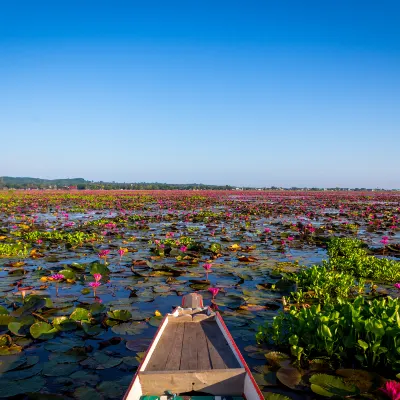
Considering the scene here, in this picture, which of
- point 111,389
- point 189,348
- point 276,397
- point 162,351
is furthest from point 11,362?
point 276,397

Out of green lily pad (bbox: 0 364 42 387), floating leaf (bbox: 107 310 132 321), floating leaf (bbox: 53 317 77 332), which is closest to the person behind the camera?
green lily pad (bbox: 0 364 42 387)

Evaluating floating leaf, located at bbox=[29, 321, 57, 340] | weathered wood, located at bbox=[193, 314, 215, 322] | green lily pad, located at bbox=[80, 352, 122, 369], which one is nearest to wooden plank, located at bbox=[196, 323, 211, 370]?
weathered wood, located at bbox=[193, 314, 215, 322]

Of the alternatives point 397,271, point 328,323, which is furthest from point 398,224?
point 328,323

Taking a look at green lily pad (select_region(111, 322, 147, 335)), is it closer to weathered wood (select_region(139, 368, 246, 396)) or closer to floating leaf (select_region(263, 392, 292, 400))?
weathered wood (select_region(139, 368, 246, 396))

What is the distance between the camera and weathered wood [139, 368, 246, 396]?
334 cm

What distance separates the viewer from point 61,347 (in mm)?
4922

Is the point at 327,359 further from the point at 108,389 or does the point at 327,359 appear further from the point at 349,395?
the point at 108,389

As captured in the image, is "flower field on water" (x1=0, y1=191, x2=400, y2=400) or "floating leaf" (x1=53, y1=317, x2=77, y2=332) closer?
"flower field on water" (x1=0, y1=191, x2=400, y2=400)

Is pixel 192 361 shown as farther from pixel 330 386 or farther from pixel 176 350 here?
pixel 330 386

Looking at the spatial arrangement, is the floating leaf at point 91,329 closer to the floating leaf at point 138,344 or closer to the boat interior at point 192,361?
the floating leaf at point 138,344

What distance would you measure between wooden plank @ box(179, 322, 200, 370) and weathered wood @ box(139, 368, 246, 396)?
29 centimetres

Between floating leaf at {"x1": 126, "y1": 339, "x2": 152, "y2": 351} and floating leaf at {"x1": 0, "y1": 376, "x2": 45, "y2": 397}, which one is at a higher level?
floating leaf at {"x1": 126, "y1": 339, "x2": 152, "y2": 351}

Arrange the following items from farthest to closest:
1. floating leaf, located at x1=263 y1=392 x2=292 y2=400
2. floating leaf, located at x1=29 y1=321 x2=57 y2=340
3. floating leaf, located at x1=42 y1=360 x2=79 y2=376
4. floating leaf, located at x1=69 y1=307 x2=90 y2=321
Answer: floating leaf, located at x1=69 y1=307 x2=90 y2=321 → floating leaf, located at x1=29 y1=321 x2=57 y2=340 → floating leaf, located at x1=42 y1=360 x2=79 y2=376 → floating leaf, located at x1=263 y1=392 x2=292 y2=400

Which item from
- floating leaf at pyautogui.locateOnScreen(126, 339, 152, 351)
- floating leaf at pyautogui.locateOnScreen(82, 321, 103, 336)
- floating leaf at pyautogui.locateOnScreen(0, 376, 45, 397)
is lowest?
floating leaf at pyautogui.locateOnScreen(0, 376, 45, 397)
